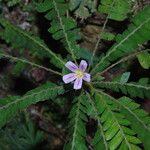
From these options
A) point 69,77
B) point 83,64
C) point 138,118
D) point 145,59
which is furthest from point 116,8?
point 138,118

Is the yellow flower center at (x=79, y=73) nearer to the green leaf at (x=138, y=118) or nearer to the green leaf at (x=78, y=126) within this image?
the green leaf at (x=78, y=126)

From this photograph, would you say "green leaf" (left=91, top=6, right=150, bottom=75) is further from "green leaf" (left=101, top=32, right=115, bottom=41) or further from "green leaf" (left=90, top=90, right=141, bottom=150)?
"green leaf" (left=90, top=90, right=141, bottom=150)

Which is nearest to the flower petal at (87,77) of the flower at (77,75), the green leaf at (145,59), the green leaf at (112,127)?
the flower at (77,75)

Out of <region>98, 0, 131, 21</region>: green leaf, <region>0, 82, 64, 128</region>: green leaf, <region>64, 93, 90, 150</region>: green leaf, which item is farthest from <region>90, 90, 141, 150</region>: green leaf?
<region>98, 0, 131, 21</region>: green leaf

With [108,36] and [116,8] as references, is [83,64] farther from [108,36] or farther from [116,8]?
[116,8]

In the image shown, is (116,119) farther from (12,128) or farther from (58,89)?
(12,128)

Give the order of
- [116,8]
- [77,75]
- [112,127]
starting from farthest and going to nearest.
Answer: [116,8]
[77,75]
[112,127]

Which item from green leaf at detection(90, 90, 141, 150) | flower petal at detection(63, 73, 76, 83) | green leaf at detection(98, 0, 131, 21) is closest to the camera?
green leaf at detection(90, 90, 141, 150)

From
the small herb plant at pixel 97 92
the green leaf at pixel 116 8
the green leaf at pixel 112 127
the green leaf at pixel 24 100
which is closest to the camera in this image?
the green leaf at pixel 112 127

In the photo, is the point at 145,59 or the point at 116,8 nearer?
the point at 145,59
